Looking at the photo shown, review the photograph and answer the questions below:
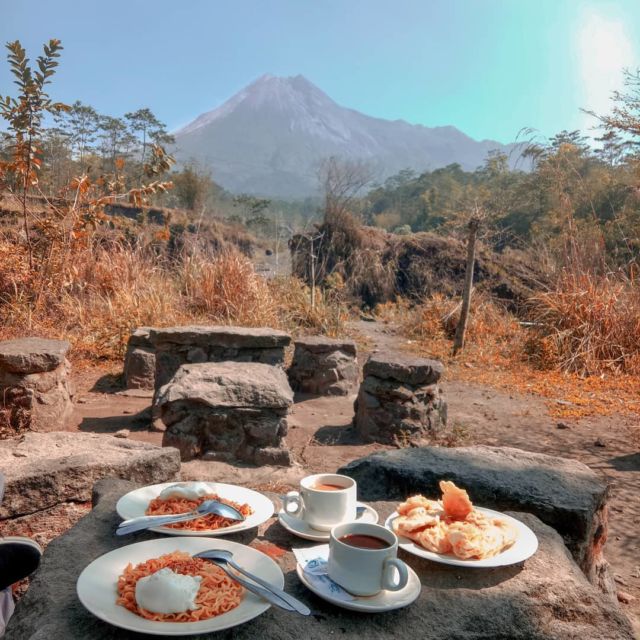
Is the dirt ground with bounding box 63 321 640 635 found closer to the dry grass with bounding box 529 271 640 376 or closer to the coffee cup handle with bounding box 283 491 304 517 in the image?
the dry grass with bounding box 529 271 640 376

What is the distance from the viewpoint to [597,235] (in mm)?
8781

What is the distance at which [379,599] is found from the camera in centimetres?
120

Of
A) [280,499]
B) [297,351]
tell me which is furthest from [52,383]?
[280,499]

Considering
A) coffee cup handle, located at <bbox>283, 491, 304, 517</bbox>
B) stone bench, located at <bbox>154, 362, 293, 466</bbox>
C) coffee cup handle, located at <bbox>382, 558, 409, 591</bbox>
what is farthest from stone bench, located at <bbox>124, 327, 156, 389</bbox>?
coffee cup handle, located at <bbox>382, 558, 409, 591</bbox>

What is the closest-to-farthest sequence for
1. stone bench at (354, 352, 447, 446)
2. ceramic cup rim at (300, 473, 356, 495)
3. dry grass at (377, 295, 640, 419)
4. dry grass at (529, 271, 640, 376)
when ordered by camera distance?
ceramic cup rim at (300, 473, 356, 495)
stone bench at (354, 352, 447, 446)
dry grass at (377, 295, 640, 419)
dry grass at (529, 271, 640, 376)

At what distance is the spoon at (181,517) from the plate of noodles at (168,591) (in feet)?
0.31

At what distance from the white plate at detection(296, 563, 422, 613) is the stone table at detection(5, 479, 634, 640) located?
35mm

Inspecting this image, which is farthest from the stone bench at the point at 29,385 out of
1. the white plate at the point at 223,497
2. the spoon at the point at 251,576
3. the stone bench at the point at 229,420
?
the spoon at the point at 251,576

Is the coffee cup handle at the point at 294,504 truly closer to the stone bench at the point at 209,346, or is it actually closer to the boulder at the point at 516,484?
the boulder at the point at 516,484

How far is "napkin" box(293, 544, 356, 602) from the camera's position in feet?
3.94

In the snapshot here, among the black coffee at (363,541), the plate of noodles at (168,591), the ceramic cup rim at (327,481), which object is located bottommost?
the plate of noodles at (168,591)

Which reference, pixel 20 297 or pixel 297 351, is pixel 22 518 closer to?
pixel 297 351

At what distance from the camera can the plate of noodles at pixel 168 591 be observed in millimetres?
1065

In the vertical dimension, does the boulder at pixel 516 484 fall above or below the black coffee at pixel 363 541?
below
